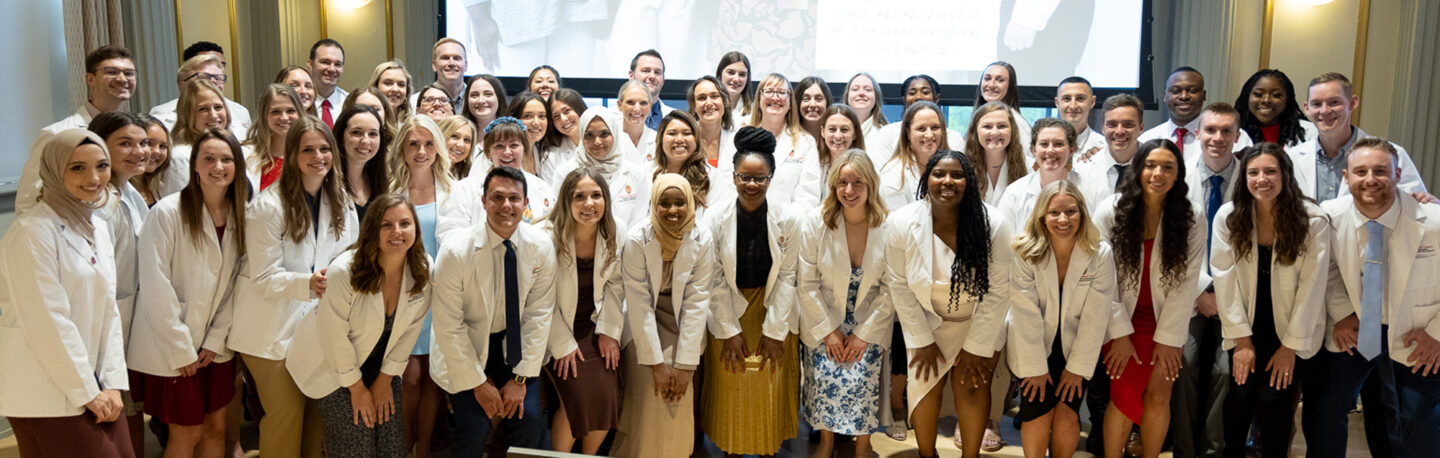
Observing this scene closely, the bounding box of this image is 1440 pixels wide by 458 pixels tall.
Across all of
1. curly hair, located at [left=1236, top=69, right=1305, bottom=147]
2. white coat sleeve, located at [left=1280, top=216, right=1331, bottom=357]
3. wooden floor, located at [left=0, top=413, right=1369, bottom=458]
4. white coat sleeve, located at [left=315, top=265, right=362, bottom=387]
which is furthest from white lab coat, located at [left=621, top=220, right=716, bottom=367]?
curly hair, located at [left=1236, top=69, right=1305, bottom=147]

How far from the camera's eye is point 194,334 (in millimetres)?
3395

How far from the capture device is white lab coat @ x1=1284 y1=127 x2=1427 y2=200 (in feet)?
13.3

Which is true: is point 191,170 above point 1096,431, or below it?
above

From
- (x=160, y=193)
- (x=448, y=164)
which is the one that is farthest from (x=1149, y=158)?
(x=160, y=193)

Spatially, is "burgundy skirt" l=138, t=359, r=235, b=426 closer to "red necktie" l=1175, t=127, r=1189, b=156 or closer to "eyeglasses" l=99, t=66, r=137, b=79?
"eyeglasses" l=99, t=66, r=137, b=79

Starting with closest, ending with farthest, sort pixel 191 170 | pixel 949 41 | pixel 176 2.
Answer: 1. pixel 191 170
2. pixel 176 2
3. pixel 949 41

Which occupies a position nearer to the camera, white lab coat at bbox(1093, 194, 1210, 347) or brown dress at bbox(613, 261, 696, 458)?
white lab coat at bbox(1093, 194, 1210, 347)

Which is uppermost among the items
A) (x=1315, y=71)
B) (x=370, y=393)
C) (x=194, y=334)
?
(x=1315, y=71)

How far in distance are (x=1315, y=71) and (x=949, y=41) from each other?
7.59 feet

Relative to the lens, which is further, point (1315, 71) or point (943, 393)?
point (1315, 71)

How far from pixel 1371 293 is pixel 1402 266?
0.14 m

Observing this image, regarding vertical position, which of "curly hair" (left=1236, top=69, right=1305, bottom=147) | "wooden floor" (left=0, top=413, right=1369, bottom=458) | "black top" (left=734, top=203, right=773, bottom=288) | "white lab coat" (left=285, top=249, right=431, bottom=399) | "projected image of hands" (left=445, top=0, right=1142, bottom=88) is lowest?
"wooden floor" (left=0, top=413, right=1369, bottom=458)

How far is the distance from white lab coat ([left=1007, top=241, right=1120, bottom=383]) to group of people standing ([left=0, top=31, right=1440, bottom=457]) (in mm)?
11

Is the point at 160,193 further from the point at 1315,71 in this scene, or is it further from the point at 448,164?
the point at 1315,71
